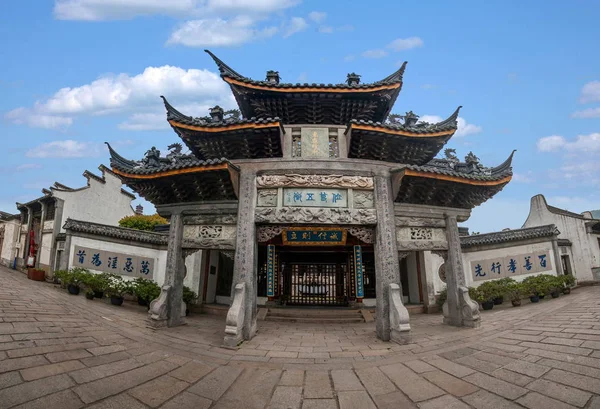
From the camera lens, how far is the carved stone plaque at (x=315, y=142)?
297 inches

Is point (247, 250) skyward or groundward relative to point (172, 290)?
skyward

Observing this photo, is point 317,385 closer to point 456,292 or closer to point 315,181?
point 315,181

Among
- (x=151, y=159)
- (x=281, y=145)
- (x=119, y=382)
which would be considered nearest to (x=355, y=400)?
(x=119, y=382)

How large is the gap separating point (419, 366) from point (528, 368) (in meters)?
1.58

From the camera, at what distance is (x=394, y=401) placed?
3.51 m

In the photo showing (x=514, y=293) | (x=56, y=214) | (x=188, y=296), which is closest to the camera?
(x=514, y=293)

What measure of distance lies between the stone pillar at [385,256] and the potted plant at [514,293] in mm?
7654

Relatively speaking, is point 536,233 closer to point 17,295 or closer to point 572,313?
point 572,313

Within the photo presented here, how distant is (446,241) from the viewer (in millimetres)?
7645

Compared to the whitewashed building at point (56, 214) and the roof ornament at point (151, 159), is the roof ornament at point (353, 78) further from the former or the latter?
the whitewashed building at point (56, 214)

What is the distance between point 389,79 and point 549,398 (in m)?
7.86

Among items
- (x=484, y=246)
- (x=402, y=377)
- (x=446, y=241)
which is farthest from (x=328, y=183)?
(x=484, y=246)

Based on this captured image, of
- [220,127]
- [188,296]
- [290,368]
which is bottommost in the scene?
[290,368]

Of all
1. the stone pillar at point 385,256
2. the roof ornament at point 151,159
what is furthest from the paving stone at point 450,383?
the roof ornament at point 151,159
